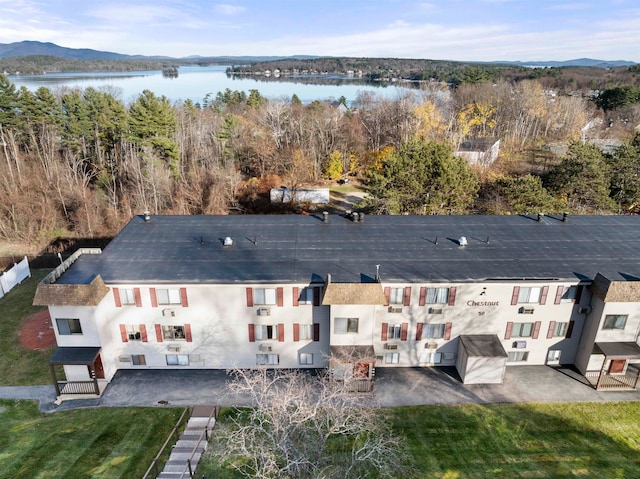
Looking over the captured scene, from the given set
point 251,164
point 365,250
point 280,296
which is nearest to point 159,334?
point 280,296

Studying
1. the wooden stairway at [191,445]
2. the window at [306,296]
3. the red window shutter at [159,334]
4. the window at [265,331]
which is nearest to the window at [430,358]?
the window at [306,296]

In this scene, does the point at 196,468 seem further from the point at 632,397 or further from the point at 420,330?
the point at 632,397

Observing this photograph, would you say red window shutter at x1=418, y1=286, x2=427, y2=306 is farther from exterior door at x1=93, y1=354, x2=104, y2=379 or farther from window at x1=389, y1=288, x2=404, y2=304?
exterior door at x1=93, y1=354, x2=104, y2=379

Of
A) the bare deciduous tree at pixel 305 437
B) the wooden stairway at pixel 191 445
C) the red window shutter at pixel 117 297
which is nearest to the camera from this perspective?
the bare deciduous tree at pixel 305 437

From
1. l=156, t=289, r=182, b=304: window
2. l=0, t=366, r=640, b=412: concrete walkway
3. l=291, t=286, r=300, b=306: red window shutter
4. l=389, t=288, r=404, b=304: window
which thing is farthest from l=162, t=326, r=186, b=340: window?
l=389, t=288, r=404, b=304: window

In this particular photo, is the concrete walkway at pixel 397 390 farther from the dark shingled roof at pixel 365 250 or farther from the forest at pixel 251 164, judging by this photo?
the forest at pixel 251 164

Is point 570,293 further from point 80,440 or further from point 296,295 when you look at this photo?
point 80,440

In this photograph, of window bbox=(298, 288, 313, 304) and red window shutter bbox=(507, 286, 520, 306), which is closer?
window bbox=(298, 288, 313, 304)
